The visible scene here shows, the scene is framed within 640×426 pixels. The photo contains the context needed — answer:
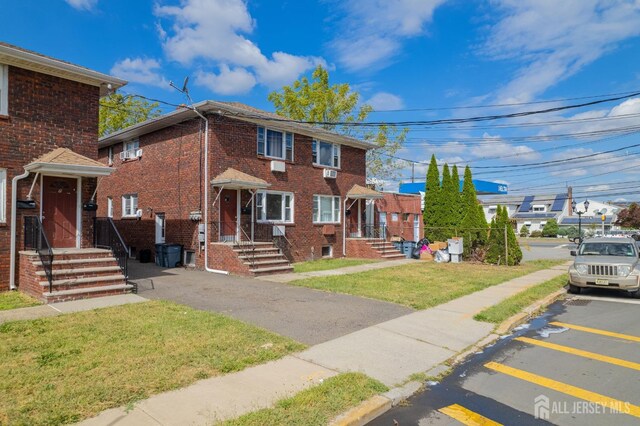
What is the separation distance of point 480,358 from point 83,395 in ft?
16.9

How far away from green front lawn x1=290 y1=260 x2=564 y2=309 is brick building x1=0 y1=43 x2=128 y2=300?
590 cm

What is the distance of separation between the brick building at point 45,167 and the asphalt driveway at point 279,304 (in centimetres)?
175

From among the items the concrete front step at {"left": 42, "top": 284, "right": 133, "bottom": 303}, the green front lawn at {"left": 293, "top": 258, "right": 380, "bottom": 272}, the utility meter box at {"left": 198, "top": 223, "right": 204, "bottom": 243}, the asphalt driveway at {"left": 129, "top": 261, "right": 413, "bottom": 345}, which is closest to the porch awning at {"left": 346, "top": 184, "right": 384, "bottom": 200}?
the green front lawn at {"left": 293, "top": 258, "right": 380, "bottom": 272}

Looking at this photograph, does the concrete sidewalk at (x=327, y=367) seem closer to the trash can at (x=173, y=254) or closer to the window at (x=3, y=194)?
the window at (x=3, y=194)

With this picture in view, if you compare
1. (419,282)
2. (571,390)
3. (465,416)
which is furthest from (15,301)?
(571,390)

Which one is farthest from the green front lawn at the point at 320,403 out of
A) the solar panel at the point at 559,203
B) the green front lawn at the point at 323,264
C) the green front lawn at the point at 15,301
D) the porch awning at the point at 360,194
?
the solar panel at the point at 559,203

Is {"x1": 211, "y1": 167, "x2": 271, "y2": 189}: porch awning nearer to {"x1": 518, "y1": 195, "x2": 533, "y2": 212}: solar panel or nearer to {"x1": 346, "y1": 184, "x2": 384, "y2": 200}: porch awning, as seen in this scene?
{"x1": 346, "y1": 184, "x2": 384, "y2": 200}: porch awning

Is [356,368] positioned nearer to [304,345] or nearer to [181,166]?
[304,345]

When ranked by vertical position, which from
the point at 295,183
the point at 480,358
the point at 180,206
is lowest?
the point at 480,358

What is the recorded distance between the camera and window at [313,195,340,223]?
19250mm

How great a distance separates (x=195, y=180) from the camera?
15391 mm

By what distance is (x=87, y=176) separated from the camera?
1121cm

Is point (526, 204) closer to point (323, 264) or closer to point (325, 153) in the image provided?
point (325, 153)

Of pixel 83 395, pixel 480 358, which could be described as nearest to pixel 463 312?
pixel 480 358
